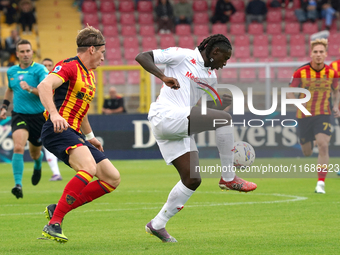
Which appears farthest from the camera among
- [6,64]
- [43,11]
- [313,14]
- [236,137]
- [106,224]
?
[43,11]

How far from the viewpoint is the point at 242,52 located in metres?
21.8

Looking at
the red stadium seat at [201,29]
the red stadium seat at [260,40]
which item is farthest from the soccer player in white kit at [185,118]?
the red stadium seat at [201,29]

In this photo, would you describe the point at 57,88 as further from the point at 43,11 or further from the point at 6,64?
the point at 43,11

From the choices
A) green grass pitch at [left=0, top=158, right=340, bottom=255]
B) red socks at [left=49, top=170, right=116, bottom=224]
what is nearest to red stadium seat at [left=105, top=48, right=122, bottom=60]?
green grass pitch at [left=0, top=158, right=340, bottom=255]

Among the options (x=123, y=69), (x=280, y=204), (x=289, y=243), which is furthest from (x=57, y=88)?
(x=123, y=69)

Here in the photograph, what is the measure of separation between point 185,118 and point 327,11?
1903cm

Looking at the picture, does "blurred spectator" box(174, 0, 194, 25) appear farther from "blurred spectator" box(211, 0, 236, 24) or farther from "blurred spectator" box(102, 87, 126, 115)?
"blurred spectator" box(102, 87, 126, 115)

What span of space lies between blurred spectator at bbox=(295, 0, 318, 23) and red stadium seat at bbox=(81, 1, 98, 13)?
818cm

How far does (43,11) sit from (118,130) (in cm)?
1064

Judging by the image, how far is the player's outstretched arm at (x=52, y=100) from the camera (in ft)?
16.9

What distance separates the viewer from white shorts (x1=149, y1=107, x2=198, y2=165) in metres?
5.50

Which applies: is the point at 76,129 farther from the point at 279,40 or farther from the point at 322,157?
the point at 279,40

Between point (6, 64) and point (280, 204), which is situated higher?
point (6, 64)

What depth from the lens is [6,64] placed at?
1972 centimetres
